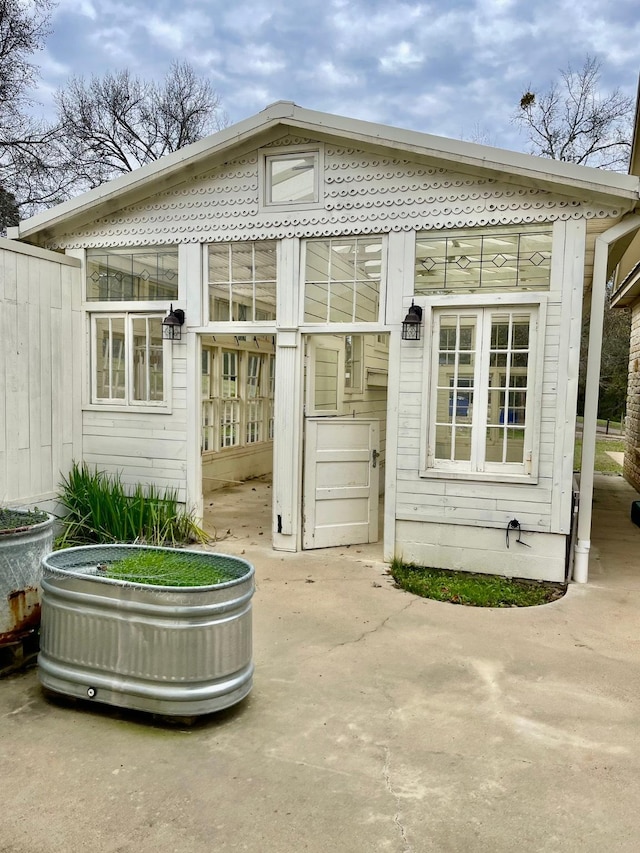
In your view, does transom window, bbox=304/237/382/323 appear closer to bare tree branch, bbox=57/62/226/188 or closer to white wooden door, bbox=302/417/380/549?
white wooden door, bbox=302/417/380/549

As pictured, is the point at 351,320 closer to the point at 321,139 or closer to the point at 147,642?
the point at 321,139

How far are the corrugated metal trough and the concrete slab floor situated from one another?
15 cm

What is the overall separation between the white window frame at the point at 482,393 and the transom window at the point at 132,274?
2.61 metres

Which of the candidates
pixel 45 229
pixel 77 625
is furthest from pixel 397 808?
pixel 45 229

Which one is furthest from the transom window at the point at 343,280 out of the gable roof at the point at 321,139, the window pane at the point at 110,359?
the window pane at the point at 110,359

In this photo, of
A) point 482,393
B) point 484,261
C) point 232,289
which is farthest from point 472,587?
point 232,289

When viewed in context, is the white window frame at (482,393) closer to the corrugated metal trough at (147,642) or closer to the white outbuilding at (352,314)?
the white outbuilding at (352,314)

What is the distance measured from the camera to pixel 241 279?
586 cm

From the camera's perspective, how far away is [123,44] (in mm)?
19047

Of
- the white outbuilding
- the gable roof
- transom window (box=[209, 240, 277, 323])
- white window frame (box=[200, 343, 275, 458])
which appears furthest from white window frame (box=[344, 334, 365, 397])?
the gable roof

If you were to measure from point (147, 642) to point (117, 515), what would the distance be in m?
3.13

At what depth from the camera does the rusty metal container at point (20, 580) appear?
128 inches

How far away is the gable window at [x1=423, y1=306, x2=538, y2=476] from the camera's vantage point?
200 inches

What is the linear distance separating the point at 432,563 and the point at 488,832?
10.8 ft
